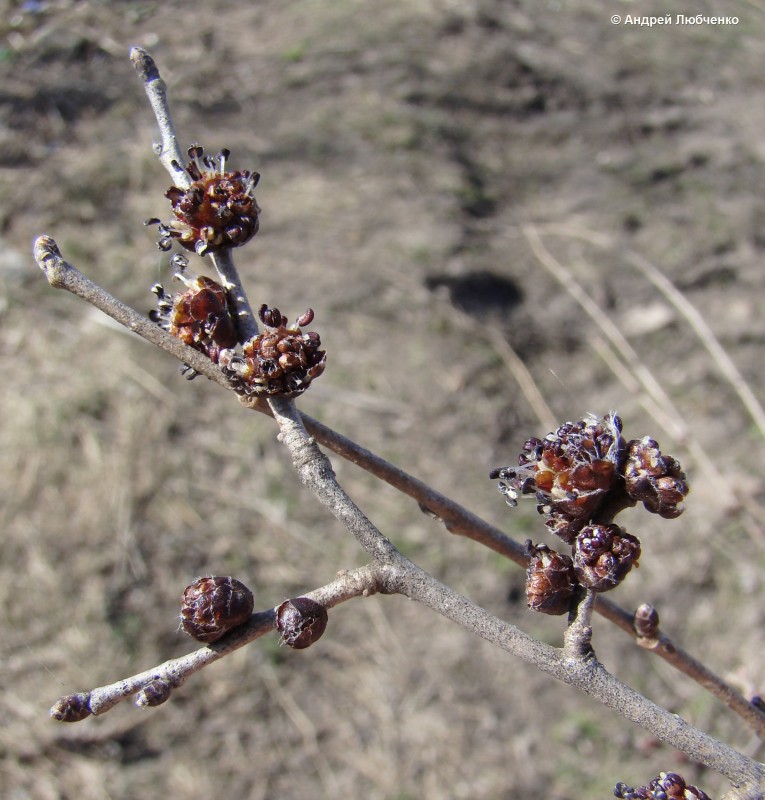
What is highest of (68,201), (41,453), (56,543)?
(68,201)

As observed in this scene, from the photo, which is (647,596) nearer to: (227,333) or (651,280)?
(651,280)

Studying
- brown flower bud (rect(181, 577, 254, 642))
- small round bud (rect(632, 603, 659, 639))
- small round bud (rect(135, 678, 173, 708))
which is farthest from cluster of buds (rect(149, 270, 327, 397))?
small round bud (rect(632, 603, 659, 639))

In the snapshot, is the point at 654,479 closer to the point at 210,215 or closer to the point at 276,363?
the point at 276,363

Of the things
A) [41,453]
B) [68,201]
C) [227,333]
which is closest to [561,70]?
[68,201]

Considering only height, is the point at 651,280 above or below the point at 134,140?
below

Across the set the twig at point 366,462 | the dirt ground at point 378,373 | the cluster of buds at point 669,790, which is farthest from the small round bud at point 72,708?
the dirt ground at point 378,373

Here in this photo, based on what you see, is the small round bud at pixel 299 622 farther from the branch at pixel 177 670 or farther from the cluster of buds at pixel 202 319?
the cluster of buds at pixel 202 319

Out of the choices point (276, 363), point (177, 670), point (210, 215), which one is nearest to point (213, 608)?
point (177, 670)
